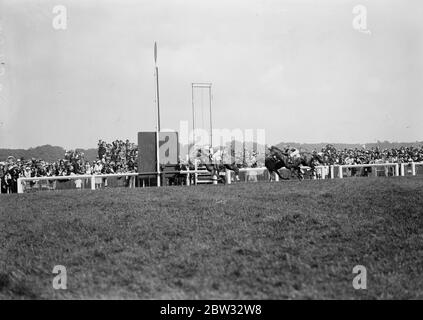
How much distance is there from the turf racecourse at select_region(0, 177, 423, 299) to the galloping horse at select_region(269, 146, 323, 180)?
891 cm

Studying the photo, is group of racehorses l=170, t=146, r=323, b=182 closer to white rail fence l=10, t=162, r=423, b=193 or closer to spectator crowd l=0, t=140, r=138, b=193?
white rail fence l=10, t=162, r=423, b=193

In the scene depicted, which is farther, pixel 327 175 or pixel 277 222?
pixel 327 175

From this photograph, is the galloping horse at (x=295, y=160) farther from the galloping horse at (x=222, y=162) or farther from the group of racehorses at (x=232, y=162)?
the galloping horse at (x=222, y=162)

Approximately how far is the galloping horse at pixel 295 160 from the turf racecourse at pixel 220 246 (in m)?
8.91

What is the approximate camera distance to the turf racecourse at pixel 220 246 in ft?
23.6

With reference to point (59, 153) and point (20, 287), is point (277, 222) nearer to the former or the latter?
point (20, 287)

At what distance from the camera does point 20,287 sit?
761cm

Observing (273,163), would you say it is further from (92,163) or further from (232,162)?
(92,163)

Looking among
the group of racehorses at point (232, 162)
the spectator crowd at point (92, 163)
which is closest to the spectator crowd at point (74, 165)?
the spectator crowd at point (92, 163)

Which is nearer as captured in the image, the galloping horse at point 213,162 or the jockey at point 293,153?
the galloping horse at point 213,162

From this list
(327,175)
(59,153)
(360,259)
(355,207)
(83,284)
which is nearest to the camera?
(83,284)
